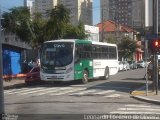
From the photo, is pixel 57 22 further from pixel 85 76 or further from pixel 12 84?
pixel 85 76

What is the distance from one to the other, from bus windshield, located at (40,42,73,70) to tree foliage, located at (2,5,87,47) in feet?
42.8

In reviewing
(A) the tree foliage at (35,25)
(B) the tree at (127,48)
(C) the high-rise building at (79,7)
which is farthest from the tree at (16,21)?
(B) the tree at (127,48)

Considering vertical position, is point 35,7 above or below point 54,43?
above

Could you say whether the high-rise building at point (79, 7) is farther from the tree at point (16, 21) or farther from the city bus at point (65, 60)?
the city bus at point (65, 60)

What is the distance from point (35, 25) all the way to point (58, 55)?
14733 millimetres

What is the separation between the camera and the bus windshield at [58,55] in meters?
27.1

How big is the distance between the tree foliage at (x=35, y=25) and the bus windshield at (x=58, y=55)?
13.1 m

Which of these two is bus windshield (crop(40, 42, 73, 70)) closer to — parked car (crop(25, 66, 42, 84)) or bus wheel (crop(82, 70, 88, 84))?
bus wheel (crop(82, 70, 88, 84))

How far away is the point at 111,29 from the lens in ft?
335

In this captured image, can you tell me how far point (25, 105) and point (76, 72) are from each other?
1086 cm

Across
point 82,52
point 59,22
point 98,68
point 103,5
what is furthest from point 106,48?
point 103,5

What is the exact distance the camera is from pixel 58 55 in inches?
1070

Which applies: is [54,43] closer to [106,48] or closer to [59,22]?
[106,48]

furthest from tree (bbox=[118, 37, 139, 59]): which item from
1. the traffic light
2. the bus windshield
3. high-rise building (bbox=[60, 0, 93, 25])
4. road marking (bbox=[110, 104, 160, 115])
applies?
road marking (bbox=[110, 104, 160, 115])
